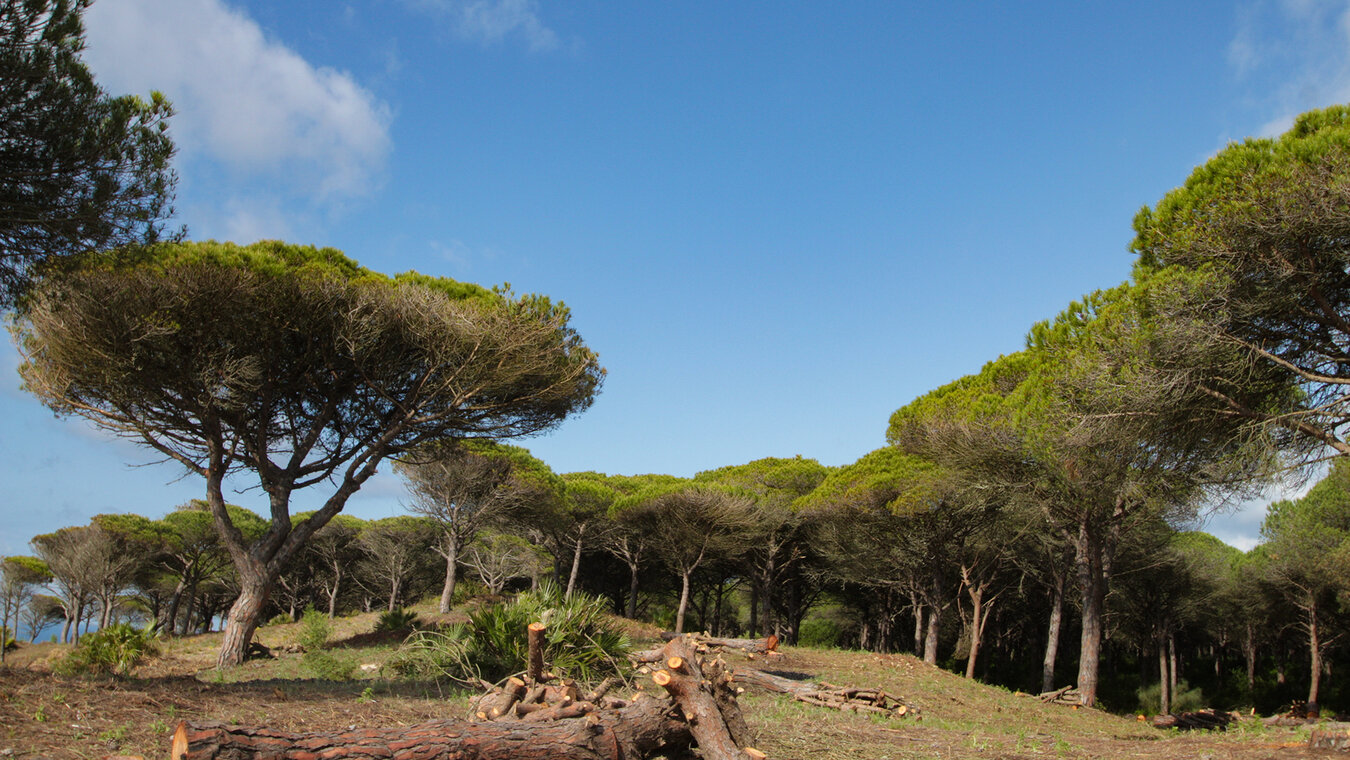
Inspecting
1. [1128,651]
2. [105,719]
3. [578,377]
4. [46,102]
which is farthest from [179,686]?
[1128,651]

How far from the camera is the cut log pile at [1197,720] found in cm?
1220

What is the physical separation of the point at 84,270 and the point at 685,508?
62.4 ft

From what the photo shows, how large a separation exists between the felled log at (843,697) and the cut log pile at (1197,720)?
5329mm

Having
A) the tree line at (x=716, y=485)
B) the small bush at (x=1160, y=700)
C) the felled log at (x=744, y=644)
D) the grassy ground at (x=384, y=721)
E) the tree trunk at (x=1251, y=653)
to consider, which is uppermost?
the tree line at (x=716, y=485)

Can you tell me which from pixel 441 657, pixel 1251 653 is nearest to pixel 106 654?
pixel 441 657

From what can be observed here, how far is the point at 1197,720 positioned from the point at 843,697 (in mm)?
6941

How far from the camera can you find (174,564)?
3416cm

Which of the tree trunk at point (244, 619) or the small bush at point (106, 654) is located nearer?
the small bush at point (106, 654)

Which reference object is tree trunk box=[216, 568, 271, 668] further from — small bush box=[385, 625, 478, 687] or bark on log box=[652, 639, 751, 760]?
bark on log box=[652, 639, 751, 760]

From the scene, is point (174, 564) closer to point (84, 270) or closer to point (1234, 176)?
point (84, 270)

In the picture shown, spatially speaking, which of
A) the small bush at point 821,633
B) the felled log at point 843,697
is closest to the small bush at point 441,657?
the felled log at point 843,697

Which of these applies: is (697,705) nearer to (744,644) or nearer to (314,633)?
(314,633)

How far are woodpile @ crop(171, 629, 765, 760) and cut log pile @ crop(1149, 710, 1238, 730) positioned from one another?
10793 mm

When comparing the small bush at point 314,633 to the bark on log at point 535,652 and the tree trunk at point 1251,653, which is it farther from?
the tree trunk at point 1251,653
